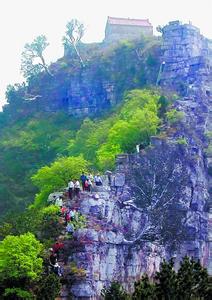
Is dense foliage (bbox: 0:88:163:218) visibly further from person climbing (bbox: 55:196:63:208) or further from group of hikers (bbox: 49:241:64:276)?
group of hikers (bbox: 49:241:64:276)

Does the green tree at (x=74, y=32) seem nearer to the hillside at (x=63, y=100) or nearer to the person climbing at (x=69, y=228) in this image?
the hillside at (x=63, y=100)

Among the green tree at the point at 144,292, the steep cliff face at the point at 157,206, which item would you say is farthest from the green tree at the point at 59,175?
the green tree at the point at 144,292

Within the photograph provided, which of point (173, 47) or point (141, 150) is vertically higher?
point (173, 47)

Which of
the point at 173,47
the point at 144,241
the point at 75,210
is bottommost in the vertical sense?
the point at 144,241

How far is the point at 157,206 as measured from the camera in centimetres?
6012

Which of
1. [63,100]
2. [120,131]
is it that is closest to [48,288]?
[120,131]

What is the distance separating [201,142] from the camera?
7275cm

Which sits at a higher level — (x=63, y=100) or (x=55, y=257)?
(x=63, y=100)

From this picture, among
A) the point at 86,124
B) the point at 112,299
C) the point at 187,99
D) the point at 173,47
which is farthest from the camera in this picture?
the point at 173,47

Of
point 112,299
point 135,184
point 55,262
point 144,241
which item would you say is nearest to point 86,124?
point 135,184

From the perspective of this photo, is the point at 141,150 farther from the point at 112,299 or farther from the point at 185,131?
the point at 112,299

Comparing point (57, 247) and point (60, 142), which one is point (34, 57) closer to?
point (60, 142)

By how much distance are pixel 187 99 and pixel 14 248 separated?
3985cm

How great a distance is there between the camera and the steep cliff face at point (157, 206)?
161 feet
